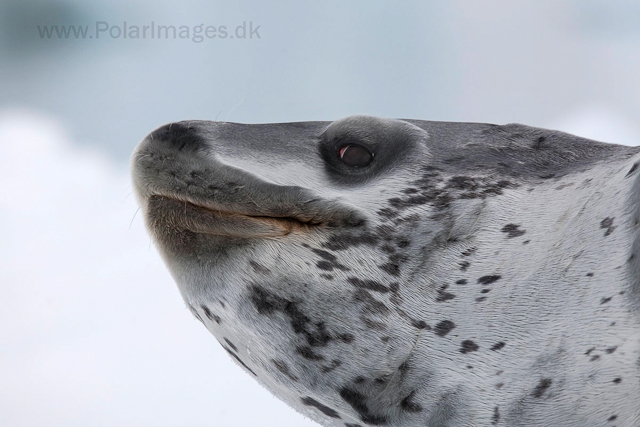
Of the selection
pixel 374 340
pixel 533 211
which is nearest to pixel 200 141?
pixel 374 340

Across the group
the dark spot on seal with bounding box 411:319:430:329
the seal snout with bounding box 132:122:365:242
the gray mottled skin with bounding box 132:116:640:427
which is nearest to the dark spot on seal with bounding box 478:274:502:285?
the gray mottled skin with bounding box 132:116:640:427

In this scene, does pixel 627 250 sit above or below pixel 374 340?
above

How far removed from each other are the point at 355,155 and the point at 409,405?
17.1 inches

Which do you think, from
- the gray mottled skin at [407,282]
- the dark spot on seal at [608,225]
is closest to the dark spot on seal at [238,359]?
the gray mottled skin at [407,282]

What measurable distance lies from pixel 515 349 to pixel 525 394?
67 millimetres

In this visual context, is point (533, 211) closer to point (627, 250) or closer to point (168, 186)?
point (627, 250)

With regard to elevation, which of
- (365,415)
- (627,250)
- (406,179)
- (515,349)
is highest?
(406,179)

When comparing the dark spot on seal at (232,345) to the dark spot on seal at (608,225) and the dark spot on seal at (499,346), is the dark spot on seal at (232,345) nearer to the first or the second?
the dark spot on seal at (499,346)

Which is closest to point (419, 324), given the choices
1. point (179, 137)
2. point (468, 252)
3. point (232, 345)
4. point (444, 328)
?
point (444, 328)

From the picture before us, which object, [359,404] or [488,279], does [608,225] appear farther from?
[359,404]

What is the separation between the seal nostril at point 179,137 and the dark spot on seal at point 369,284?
33 cm

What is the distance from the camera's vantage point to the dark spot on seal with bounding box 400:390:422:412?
98 cm

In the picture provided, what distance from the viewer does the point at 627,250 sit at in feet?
3.06

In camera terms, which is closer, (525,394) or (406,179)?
(525,394)
